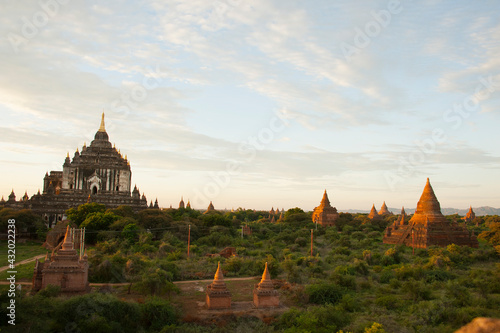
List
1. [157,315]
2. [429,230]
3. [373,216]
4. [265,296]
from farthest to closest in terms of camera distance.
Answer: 1. [373,216]
2. [429,230]
3. [265,296]
4. [157,315]

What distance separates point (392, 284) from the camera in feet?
79.5

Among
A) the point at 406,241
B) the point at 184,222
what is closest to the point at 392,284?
the point at 406,241

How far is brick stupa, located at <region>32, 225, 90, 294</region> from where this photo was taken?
20312mm

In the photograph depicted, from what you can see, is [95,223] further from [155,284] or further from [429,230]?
[429,230]

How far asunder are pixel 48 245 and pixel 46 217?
15.2 m

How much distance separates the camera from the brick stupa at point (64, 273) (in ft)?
66.6

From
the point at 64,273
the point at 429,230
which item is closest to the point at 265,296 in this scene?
the point at 64,273

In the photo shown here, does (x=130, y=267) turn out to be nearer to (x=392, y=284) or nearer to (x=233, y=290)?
(x=233, y=290)

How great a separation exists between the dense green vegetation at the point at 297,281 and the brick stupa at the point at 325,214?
1440cm

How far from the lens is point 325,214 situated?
62000 millimetres

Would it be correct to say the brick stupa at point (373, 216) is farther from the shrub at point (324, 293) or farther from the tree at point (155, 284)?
the tree at point (155, 284)

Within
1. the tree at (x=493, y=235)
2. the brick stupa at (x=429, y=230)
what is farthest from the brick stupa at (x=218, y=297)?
the tree at (x=493, y=235)

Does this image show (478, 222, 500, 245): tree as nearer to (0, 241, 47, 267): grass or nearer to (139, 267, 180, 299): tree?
(139, 267, 180, 299): tree

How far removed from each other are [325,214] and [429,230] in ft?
75.3
